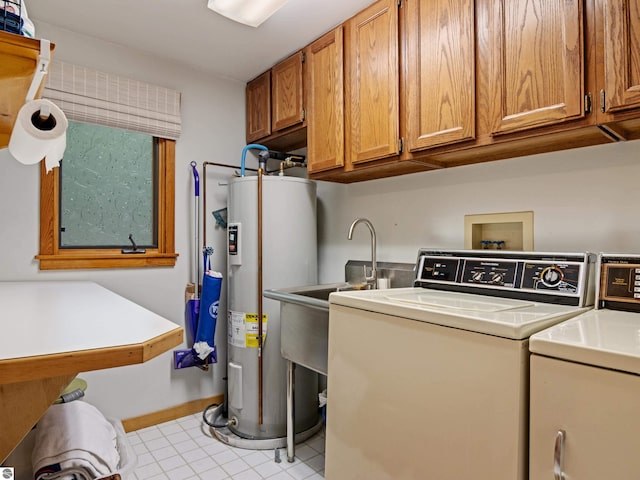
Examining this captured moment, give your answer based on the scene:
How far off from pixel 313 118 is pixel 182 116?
102cm

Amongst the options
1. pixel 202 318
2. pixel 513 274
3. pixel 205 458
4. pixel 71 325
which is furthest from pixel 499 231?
pixel 205 458

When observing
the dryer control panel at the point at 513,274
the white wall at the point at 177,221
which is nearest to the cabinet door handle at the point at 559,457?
the dryer control panel at the point at 513,274

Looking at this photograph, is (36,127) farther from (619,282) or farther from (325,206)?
(325,206)

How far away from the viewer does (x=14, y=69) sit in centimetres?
92

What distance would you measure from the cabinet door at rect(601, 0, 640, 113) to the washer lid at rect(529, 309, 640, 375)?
654 mm

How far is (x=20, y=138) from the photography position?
1.01 meters

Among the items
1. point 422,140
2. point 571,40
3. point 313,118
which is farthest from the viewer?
point 313,118

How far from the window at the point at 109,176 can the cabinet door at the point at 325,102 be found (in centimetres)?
99

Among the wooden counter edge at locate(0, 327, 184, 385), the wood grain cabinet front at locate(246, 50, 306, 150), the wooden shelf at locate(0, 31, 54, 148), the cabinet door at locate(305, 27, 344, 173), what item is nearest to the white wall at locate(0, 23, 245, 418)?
the wood grain cabinet front at locate(246, 50, 306, 150)

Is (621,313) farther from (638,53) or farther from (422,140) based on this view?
(422,140)

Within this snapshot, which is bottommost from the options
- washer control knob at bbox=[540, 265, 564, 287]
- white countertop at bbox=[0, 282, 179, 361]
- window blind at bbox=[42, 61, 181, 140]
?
white countertop at bbox=[0, 282, 179, 361]

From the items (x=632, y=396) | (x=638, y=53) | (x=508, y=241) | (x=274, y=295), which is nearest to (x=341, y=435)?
(x=274, y=295)

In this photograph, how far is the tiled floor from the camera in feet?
6.39

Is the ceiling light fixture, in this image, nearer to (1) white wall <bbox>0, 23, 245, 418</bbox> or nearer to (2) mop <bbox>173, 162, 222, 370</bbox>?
(1) white wall <bbox>0, 23, 245, 418</bbox>
